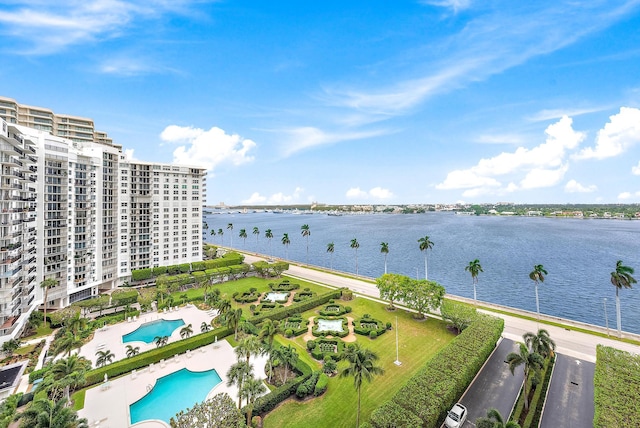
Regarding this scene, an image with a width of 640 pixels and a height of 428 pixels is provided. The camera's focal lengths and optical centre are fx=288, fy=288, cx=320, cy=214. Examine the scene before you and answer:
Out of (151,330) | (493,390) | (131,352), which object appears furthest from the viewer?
(151,330)

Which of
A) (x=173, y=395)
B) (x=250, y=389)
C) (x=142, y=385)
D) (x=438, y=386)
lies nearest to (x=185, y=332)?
(x=142, y=385)

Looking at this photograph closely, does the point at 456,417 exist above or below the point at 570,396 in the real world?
above

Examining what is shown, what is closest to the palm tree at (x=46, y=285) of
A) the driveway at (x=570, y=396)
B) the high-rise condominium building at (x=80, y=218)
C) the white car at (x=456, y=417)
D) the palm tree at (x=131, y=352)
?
the high-rise condominium building at (x=80, y=218)

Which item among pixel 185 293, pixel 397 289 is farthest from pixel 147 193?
pixel 397 289

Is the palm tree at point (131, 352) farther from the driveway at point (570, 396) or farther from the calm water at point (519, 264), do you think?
the calm water at point (519, 264)

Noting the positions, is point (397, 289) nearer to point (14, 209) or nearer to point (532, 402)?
point (532, 402)

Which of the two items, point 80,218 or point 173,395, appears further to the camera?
point 80,218

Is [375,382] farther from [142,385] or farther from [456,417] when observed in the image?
[142,385]
